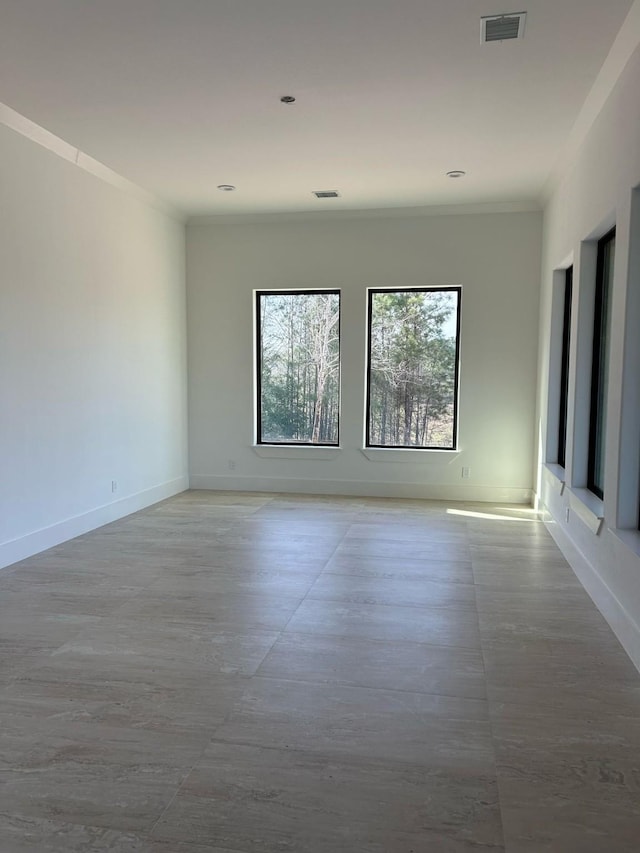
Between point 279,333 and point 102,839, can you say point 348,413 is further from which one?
point 102,839

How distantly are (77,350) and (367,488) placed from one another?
3405mm

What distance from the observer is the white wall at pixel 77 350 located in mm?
4266

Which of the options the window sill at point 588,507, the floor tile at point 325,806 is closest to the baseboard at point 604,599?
the window sill at point 588,507

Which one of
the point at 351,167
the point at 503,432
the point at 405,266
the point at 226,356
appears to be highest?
the point at 351,167

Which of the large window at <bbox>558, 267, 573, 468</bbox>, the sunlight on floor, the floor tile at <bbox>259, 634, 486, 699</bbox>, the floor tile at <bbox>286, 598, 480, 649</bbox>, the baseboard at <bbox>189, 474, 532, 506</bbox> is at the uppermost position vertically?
the large window at <bbox>558, 267, 573, 468</bbox>

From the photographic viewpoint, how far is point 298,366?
7.01 m

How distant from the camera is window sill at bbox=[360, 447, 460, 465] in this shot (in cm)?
664

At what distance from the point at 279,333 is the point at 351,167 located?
2.35 m

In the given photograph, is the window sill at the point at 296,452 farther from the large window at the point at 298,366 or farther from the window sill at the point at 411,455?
the window sill at the point at 411,455

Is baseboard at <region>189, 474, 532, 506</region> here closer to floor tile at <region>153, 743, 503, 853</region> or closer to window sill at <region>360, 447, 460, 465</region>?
window sill at <region>360, 447, 460, 465</region>

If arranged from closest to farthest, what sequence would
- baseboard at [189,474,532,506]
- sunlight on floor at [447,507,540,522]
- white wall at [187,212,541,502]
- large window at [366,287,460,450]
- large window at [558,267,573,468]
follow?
large window at [558,267,573,468], sunlight on floor at [447,507,540,522], white wall at [187,212,541,502], baseboard at [189,474,532,506], large window at [366,287,460,450]

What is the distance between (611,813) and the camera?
6.13 feet

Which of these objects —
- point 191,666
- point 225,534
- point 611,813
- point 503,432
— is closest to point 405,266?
point 503,432

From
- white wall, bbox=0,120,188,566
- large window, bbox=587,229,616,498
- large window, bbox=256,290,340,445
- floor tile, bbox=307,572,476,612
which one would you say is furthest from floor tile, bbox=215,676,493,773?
large window, bbox=256,290,340,445
